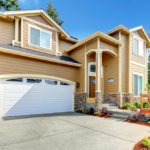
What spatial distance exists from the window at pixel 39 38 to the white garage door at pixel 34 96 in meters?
3.26

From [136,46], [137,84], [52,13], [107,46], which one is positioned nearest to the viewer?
[107,46]

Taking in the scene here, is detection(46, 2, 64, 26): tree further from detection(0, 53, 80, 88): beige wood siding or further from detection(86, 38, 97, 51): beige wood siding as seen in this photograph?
detection(0, 53, 80, 88): beige wood siding

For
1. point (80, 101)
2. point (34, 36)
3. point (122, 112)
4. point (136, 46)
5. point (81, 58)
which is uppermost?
point (34, 36)

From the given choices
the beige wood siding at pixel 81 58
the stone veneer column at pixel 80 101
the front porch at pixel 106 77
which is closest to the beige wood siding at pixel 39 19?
the beige wood siding at pixel 81 58

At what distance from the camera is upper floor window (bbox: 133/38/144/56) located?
11.6 meters

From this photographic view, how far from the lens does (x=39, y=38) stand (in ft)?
34.3

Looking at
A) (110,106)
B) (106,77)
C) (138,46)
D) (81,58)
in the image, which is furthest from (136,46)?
(110,106)

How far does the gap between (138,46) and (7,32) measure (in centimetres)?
1113

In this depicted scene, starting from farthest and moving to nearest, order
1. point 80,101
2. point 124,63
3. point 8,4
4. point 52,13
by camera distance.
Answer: point 52,13
point 124,63
point 80,101
point 8,4

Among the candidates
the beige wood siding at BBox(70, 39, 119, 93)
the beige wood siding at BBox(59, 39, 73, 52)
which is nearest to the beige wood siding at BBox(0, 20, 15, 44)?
the beige wood siding at BBox(59, 39, 73, 52)

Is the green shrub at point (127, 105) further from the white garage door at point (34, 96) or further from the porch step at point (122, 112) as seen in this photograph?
the white garage door at point (34, 96)

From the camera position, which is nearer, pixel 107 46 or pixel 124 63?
pixel 107 46

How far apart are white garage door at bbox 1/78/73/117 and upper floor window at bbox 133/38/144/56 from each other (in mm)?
6753

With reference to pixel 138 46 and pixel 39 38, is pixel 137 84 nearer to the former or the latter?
pixel 138 46
